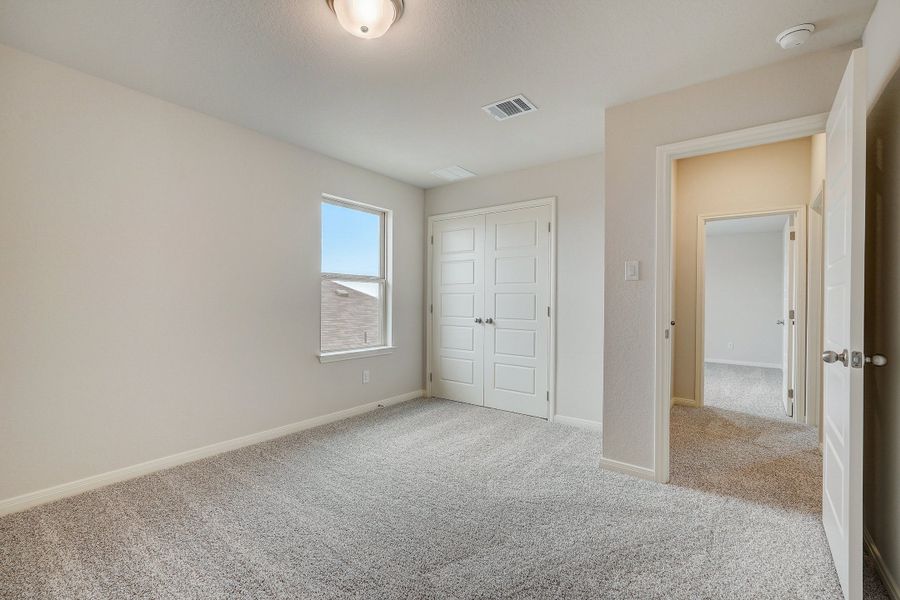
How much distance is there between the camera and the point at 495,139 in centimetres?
342

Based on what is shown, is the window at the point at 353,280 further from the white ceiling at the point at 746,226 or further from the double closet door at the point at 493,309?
the white ceiling at the point at 746,226

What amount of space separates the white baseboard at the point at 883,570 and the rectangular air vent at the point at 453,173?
3.74 m

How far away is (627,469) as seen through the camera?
2707 millimetres

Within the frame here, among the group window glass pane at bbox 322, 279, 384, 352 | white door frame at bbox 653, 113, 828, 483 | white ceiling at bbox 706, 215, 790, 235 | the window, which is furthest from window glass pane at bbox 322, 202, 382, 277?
white ceiling at bbox 706, 215, 790, 235

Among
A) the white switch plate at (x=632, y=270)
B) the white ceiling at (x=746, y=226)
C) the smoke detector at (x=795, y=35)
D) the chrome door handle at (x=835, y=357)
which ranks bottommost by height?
the chrome door handle at (x=835, y=357)

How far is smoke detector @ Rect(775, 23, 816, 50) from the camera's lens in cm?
195

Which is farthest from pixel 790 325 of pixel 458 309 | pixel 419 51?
pixel 419 51

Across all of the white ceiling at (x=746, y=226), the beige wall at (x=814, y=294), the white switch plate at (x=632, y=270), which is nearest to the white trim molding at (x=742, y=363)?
the white ceiling at (x=746, y=226)

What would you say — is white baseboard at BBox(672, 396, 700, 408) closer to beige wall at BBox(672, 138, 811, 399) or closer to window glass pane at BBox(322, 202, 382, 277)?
beige wall at BBox(672, 138, 811, 399)

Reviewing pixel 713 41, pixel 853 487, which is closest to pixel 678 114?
pixel 713 41

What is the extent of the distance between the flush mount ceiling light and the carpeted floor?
7.81 ft

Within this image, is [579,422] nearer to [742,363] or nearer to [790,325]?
[790,325]

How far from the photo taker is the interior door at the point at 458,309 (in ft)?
14.8

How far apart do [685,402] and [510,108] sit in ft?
11.8
